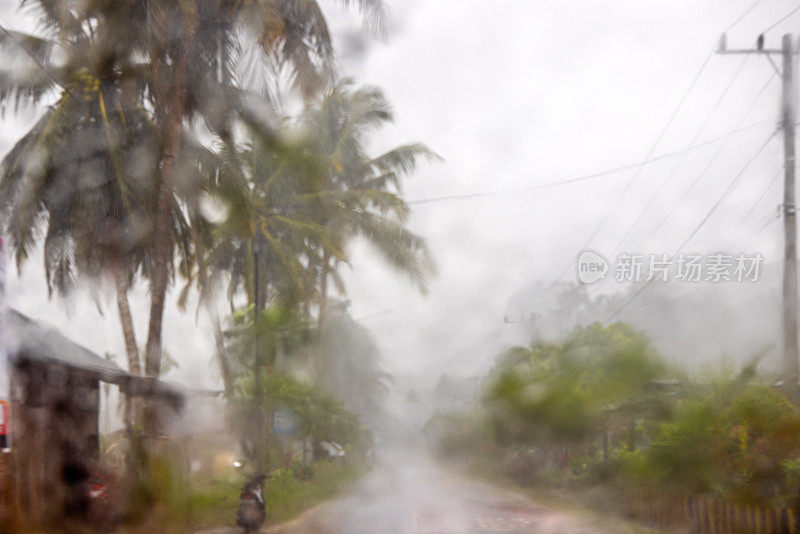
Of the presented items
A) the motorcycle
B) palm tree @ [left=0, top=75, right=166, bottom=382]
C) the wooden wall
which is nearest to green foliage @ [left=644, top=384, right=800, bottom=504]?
the motorcycle

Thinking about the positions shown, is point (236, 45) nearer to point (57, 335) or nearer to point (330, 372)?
point (57, 335)

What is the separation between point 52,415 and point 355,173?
15.4 m

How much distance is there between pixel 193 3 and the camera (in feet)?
40.1

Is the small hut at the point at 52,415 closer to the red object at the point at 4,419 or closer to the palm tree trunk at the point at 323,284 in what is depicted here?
the red object at the point at 4,419

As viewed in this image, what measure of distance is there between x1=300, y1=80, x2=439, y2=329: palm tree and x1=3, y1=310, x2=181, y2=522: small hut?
882 cm

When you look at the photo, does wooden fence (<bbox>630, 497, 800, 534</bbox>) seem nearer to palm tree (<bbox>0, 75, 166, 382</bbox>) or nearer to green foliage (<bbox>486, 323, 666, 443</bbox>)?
green foliage (<bbox>486, 323, 666, 443</bbox>)

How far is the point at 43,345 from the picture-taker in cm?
1046

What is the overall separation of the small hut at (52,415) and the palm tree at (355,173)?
882cm

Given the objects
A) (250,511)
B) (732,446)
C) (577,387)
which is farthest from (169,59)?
(577,387)

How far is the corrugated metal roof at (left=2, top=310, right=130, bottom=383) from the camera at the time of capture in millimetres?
9555

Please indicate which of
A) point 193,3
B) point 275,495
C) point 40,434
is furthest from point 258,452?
point 193,3

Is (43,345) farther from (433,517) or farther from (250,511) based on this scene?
(433,517)

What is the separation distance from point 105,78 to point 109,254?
3.06 metres

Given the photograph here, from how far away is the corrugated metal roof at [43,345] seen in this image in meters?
9.55
